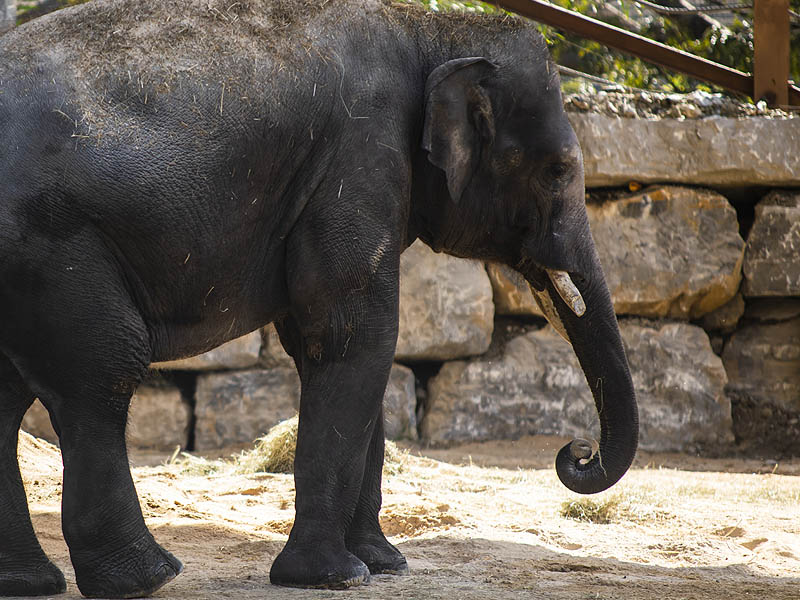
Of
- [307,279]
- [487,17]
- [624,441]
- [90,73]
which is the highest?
[487,17]

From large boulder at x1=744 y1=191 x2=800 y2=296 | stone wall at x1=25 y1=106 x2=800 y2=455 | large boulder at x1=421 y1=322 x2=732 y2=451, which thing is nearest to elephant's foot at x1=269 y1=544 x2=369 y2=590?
stone wall at x1=25 y1=106 x2=800 y2=455

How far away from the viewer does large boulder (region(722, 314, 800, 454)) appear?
23.9 ft

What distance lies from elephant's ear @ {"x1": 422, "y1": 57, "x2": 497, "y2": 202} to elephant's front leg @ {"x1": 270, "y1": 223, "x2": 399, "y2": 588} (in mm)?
438

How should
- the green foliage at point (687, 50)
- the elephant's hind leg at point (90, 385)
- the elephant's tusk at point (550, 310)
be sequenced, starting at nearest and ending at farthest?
the elephant's hind leg at point (90, 385)
the elephant's tusk at point (550, 310)
the green foliage at point (687, 50)

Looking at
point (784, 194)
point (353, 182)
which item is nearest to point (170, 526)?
point (353, 182)

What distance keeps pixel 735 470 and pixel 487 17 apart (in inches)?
154

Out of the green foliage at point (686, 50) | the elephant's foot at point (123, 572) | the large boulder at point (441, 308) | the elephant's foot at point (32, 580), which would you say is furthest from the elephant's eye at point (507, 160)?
the green foliage at point (686, 50)

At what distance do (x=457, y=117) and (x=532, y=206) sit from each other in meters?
0.48

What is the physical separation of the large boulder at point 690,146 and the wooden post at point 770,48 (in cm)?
24

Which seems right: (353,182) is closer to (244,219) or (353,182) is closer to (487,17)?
(244,219)

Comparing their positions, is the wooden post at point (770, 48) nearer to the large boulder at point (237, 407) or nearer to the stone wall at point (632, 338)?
the stone wall at point (632, 338)

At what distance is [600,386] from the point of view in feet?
13.4

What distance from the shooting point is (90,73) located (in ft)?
10.6

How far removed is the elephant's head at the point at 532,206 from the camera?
3.81 meters
